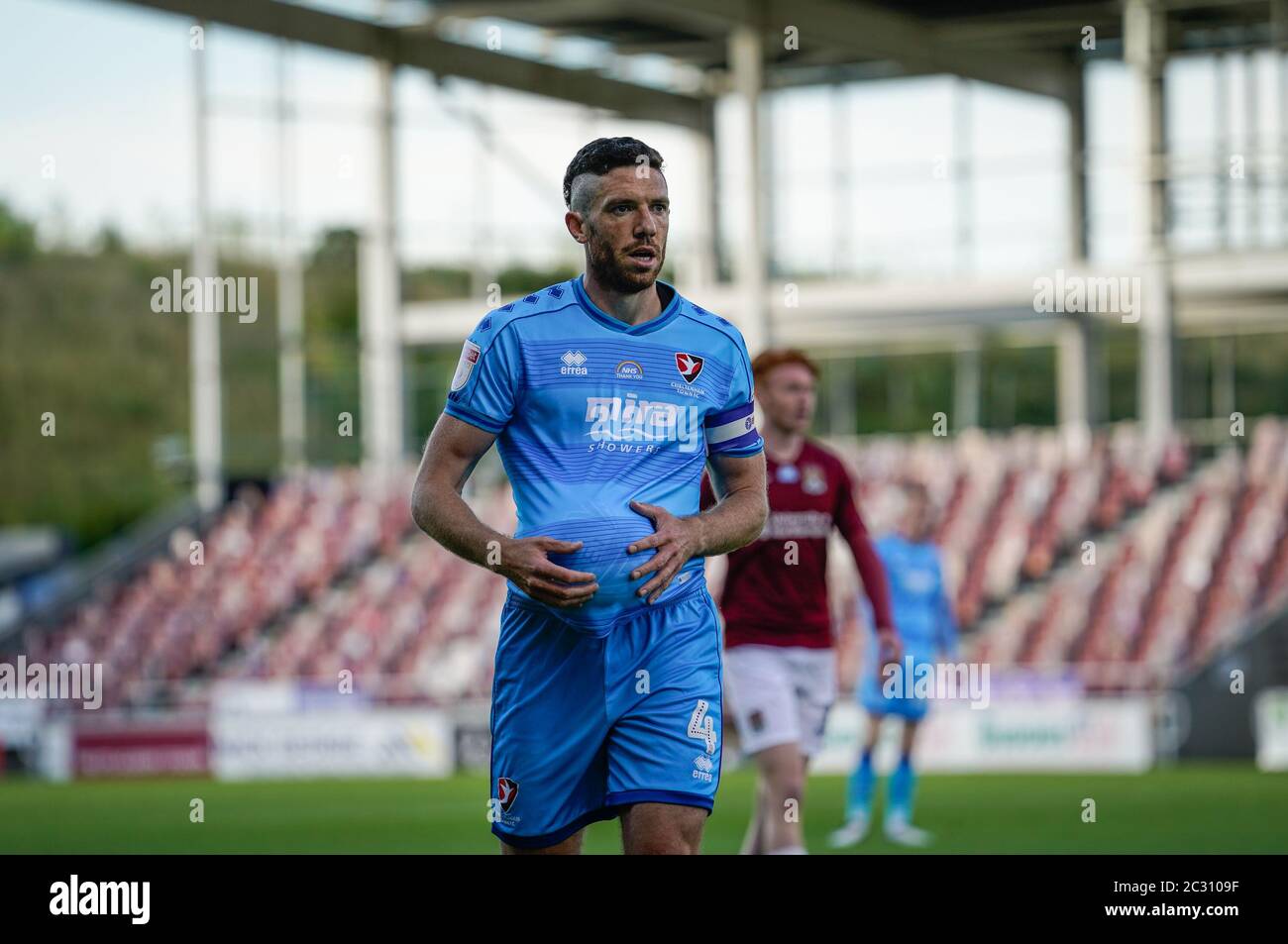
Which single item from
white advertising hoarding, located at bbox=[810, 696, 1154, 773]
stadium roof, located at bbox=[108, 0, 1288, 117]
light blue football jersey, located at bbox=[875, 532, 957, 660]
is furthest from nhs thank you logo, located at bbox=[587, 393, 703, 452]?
stadium roof, located at bbox=[108, 0, 1288, 117]

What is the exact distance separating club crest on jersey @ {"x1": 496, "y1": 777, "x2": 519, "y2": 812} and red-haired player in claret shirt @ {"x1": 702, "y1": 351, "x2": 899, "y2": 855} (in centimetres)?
396

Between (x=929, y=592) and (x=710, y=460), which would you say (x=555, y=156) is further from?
(x=710, y=460)

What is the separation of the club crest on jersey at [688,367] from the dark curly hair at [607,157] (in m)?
0.53

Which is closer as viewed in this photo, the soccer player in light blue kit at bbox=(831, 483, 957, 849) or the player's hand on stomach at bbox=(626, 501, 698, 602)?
the player's hand on stomach at bbox=(626, 501, 698, 602)

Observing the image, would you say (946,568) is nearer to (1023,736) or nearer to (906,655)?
(1023,736)

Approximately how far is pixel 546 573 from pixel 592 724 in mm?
532

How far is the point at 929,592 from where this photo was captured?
1504cm

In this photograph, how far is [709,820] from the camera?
1642 centimetres

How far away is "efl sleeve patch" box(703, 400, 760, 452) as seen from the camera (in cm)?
596

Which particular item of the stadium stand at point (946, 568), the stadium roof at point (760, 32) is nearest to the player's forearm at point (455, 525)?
the stadium stand at point (946, 568)

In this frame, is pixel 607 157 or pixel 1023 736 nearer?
Result: pixel 607 157

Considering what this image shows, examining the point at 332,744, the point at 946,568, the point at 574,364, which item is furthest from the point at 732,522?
the point at 946,568

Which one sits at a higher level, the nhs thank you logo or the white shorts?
the nhs thank you logo

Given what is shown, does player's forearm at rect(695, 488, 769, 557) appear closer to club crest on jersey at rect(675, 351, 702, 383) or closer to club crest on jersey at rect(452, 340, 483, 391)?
club crest on jersey at rect(675, 351, 702, 383)
